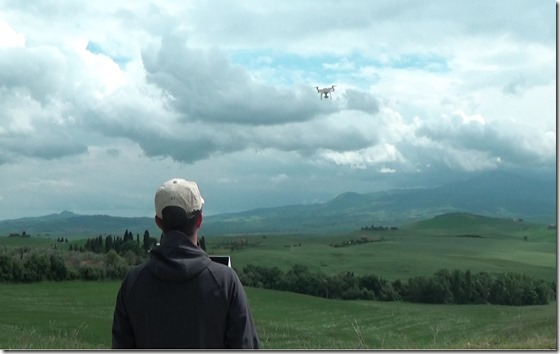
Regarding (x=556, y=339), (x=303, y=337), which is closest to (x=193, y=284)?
(x=556, y=339)

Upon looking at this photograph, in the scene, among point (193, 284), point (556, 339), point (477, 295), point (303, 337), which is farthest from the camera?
point (477, 295)

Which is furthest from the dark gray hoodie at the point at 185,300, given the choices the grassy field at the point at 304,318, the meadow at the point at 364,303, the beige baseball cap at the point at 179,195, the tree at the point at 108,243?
the tree at the point at 108,243

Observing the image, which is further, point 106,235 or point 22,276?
point 106,235

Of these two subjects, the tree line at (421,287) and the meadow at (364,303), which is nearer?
the meadow at (364,303)

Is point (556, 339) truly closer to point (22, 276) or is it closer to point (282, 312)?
point (282, 312)

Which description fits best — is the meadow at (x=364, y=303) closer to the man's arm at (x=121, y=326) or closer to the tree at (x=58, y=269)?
the tree at (x=58, y=269)

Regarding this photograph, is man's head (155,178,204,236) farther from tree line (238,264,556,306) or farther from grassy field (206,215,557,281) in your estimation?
grassy field (206,215,557,281)

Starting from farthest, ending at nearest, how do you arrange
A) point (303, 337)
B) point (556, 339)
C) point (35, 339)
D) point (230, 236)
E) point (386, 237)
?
point (386, 237)
point (230, 236)
point (303, 337)
point (35, 339)
point (556, 339)
